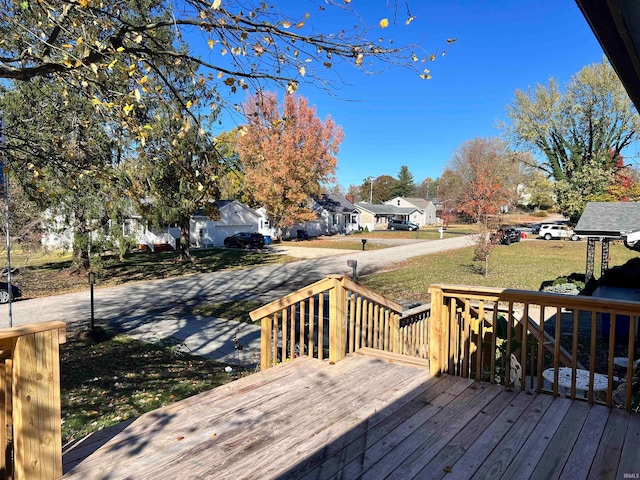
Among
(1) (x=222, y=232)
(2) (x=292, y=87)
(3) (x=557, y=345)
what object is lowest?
(3) (x=557, y=345)

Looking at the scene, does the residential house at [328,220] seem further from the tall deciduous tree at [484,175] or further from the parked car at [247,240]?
the tall deciduous tree at [484,175]

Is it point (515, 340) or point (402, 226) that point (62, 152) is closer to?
point (515, 340)

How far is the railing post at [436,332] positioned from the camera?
367 cm

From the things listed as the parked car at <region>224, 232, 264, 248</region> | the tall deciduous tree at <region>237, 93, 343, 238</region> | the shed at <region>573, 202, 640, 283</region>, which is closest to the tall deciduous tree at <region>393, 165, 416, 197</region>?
the tall deciduous tree at <region>237, 93, 343, 238</region>

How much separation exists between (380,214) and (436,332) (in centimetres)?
5218

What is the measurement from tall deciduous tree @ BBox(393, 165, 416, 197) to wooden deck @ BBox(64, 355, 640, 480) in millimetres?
72764

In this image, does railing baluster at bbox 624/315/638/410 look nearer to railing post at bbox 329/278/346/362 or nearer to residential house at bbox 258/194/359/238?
railing post at bbox 329/278/346/362

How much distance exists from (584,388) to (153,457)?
3922mm

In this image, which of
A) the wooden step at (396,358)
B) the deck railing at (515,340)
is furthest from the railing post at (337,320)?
the deck railing at (515,340)

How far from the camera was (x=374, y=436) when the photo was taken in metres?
2.78

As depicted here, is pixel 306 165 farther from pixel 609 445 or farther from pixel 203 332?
pixel 609 445

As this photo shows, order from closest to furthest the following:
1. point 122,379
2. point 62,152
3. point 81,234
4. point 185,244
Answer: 1. point 62,152
2. point 122,379
3. point 81,234
4. point 185,244

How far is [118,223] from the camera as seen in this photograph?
43.3 feet

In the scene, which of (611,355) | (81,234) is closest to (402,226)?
(81,234)
